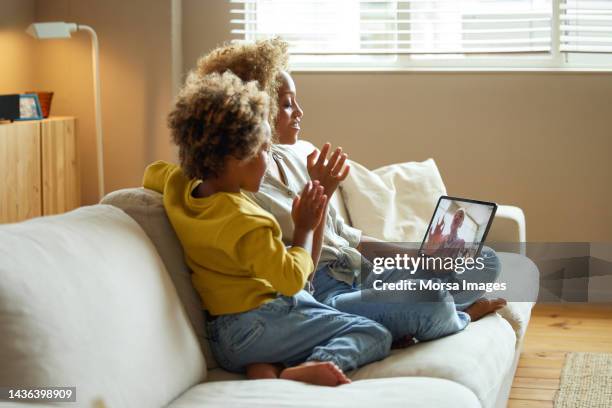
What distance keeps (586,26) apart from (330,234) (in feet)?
7.59

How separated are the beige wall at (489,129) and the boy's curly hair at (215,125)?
2.48 metres

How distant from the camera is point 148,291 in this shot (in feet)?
6.19

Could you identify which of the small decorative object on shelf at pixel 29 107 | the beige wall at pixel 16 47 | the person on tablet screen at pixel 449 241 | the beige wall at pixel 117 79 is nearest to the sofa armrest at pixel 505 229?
the person on tablet screen at pixel 449 241

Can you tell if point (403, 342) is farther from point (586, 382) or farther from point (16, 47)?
point (16, 47)

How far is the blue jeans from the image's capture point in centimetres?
204

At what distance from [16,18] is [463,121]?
216 centimetres

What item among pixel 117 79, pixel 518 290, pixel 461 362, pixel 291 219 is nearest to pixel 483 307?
pixel 518 290

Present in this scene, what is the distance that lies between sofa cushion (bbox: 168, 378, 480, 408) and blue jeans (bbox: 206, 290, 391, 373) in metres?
0.11

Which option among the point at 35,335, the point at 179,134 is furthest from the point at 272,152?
the point at 35,335

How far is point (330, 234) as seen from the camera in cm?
260

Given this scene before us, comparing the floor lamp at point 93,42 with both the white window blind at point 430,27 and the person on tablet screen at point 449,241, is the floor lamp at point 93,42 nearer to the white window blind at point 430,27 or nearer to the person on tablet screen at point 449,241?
the white window blind at point 430,27

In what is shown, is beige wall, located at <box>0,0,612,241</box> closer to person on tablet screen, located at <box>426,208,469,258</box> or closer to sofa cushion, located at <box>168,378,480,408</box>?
person on tablet screen, located at <box>426,208,469,258</box>

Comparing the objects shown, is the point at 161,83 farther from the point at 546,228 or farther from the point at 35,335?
the point at 35,335

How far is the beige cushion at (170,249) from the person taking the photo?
82.2 inches
